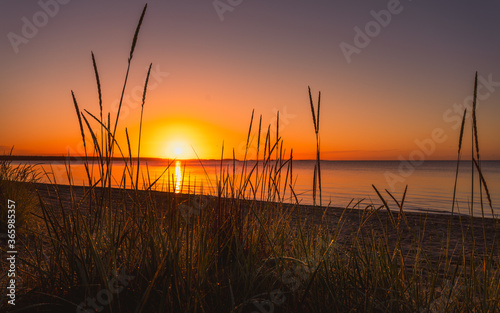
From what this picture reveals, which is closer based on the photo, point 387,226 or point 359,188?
point 387,226

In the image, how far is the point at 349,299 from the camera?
5.36 ft

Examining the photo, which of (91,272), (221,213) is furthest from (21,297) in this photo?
(221,213)

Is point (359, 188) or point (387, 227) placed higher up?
point (387, 227)

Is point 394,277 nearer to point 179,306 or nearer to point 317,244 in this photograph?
point 317,244

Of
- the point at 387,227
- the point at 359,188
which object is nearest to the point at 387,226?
the point at 387,227

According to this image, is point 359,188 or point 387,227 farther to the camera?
point 359,188

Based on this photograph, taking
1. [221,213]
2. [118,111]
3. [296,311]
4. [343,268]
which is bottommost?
[296,311]

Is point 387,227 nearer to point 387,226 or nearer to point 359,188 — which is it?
point 387,226

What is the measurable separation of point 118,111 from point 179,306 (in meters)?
0.82

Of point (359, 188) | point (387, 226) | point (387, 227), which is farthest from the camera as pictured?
point (359, 188)

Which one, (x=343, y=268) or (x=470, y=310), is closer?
(x=470, y=310)

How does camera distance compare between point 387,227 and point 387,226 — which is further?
point 387,227

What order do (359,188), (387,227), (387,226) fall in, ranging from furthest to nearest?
(359,188) → (387,227) → (387,226)

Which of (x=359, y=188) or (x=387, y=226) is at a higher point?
(x=387, y=226)
